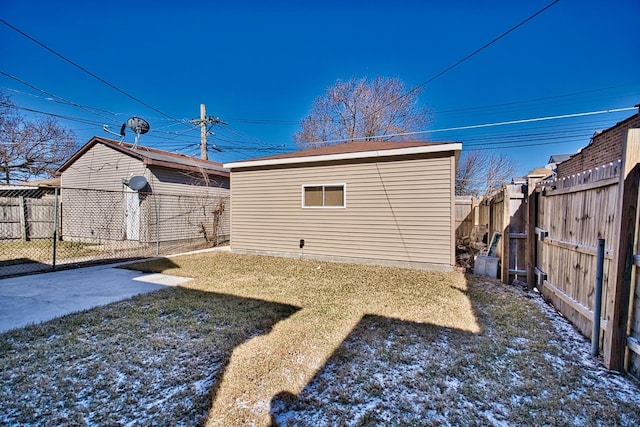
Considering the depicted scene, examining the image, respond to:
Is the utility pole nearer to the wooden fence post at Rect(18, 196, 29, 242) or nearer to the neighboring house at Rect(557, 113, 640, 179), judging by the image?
the wooden fence post at Rect(18, 196, 29, 242)

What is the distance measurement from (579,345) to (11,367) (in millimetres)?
5049

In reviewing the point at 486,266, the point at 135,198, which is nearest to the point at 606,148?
the point at 486,266

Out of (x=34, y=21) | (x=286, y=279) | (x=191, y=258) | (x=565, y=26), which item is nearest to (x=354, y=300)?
(x=286, y=279)

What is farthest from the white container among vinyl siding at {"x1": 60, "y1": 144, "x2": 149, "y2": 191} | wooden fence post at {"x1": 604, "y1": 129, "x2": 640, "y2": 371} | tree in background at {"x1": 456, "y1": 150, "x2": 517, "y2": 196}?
tree in background at {"x1": 456, "y1": 150, "x2": 517, "y2": 196}

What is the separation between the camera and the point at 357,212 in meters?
6.82

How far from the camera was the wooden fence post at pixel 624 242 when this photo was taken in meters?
2.14

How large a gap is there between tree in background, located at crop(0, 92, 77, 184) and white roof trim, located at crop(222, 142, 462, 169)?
13.3 meters

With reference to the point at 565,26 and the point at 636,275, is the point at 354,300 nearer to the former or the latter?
the point at 636,275

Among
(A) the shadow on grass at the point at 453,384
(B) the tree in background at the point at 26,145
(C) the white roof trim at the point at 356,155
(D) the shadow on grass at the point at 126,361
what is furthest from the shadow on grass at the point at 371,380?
(B) the tree in background at the point at 26,145

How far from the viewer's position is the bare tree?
1694 cm

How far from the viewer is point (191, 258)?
746cm

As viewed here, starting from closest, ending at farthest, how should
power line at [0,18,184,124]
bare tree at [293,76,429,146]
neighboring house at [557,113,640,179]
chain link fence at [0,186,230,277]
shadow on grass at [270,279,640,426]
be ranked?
shadow on grass at [270,279,640,426] → neighboring house at [557,113,640,179] → power line at [0,18,184,124] → chain link fence at [0,186,230,277] → bare tree at [293,76,429,146]

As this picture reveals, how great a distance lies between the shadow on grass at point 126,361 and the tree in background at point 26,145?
16.1 m

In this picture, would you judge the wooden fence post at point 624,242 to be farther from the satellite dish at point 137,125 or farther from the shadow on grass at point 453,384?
the satellite dish at point 137,125
